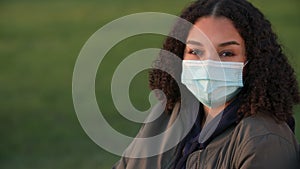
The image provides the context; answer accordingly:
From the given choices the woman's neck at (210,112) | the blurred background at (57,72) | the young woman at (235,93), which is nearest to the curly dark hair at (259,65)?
the young woman at (235,93)

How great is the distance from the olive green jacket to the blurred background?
2.09 ft

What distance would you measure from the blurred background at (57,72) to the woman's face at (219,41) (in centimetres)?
44

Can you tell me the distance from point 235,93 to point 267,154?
46 cm

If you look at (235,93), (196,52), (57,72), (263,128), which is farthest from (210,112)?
(57,72)

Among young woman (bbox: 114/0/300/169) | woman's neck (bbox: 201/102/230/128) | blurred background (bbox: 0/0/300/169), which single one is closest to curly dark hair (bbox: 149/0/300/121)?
young woman (bbox: 114/0/300/169)

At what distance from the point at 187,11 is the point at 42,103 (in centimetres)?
653

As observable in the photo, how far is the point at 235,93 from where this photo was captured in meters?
3.69

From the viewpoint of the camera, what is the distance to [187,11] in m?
3.85

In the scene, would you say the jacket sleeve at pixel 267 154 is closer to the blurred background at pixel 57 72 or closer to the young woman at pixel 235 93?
the young woman at pixel 235 93

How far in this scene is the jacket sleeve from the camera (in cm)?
329

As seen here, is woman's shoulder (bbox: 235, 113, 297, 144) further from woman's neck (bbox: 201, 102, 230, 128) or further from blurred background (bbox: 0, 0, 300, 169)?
blurred background (bbox: 0, 0, 300, 169)

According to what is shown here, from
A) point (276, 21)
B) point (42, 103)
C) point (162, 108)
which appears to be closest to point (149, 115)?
point (162, 108)

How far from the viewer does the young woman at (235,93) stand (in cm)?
336

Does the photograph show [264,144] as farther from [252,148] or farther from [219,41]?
[219,41]
